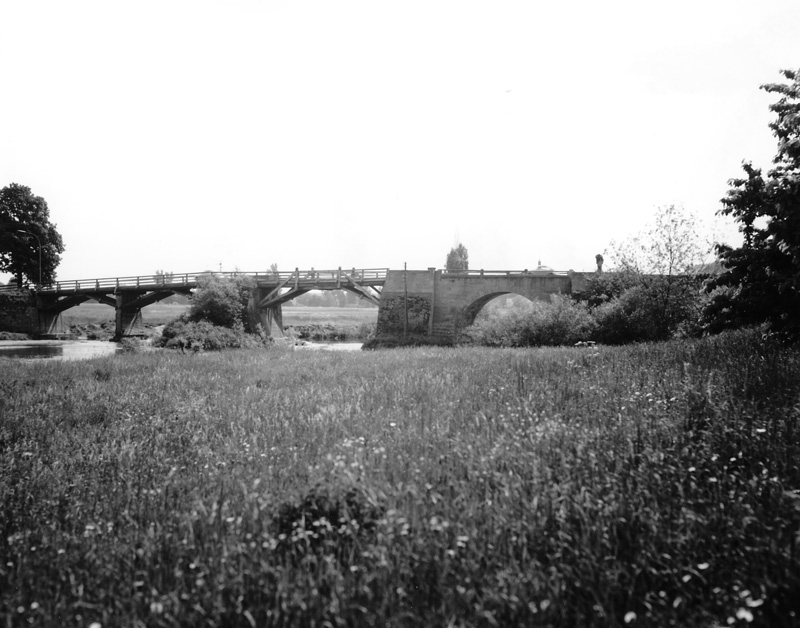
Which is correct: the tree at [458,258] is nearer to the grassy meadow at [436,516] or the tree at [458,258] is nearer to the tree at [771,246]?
the tree at [771,246]

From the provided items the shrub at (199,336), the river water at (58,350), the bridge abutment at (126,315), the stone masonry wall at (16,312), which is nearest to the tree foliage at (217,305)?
the shrub at (199,336)

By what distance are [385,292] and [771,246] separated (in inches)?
1379

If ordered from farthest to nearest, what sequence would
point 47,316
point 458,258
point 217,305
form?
point 458,258 → point 47,316 → point 217,305

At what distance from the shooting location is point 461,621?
8.62 feet

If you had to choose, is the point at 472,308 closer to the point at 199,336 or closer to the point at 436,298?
the point at 436,298

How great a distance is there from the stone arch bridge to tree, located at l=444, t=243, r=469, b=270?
4406 cm

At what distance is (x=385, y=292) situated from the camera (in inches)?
1778

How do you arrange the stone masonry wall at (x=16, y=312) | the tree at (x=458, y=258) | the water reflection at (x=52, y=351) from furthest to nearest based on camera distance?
the tree at (x=458, y=258)
the stone masonry wall at (x=16, y=312)
the water reflection at (x=52, y=351)

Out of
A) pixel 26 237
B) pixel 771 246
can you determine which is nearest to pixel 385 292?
pixel 771 246

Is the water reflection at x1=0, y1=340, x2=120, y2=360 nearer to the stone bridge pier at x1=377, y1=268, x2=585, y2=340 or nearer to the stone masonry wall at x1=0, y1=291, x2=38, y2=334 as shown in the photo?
the stone masonry wall at x1=0, y1=291, x2=38, y2=334

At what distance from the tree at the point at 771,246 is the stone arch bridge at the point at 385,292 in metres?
26.3

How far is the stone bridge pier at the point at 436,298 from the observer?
42781 mm

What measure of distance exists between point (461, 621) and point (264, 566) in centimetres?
125

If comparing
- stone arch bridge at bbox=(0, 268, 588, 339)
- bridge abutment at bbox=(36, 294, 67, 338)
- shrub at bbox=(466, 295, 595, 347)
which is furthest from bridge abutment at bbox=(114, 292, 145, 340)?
shrub at bbox=(466, 295, 595, 347)
